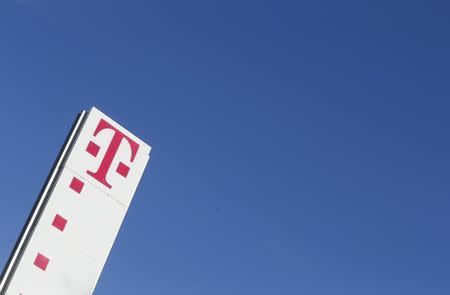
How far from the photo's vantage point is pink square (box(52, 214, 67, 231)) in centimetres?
1100

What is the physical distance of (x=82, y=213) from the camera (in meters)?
11.4

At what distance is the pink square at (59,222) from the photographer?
11000 millimetres

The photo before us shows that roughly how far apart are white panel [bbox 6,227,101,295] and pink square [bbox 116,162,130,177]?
1816mm

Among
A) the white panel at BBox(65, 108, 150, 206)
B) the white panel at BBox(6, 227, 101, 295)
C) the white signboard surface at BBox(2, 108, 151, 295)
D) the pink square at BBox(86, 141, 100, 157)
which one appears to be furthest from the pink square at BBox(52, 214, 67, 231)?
the pink square at BBox(86, 141, 100, 157)

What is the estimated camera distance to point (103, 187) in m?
11.9

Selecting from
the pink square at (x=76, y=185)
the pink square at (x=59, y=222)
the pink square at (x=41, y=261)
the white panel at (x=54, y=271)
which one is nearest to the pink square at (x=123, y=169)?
the pink square at (x=76, y=185)

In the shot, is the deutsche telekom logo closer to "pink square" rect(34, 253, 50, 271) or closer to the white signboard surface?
the white signboard surface

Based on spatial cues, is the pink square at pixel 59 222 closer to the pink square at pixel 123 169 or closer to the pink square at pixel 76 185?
the pink square at pixel 76 185

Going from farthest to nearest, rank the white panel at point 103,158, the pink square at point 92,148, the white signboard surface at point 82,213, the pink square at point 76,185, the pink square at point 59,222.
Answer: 1. the pink square at point 92,148
2. the white panel at point 103,158
3. the pink square at point 76,185
4. the pink square at point 59,222
5. the white signboard surface at point 82,213

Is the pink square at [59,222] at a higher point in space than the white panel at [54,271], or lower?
higher

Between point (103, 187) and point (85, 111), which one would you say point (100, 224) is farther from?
point (85, 111)

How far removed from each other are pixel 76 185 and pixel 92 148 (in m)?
0.82

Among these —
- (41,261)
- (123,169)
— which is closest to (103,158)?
(123,169)

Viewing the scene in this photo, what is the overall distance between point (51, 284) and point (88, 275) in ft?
2.45
